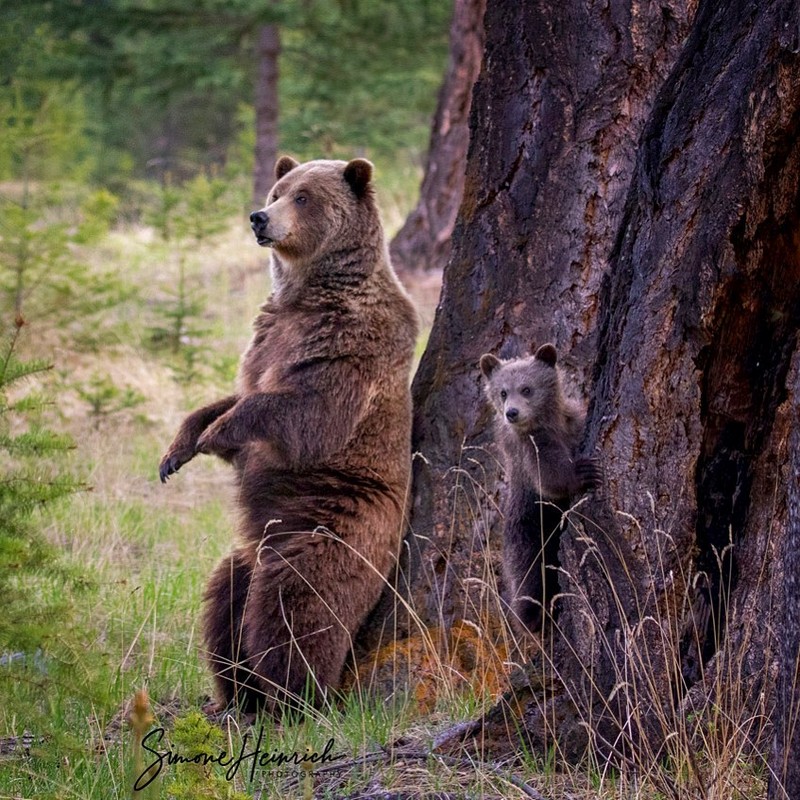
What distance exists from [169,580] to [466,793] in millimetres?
3428

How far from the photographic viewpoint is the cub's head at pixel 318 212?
19.5 ft

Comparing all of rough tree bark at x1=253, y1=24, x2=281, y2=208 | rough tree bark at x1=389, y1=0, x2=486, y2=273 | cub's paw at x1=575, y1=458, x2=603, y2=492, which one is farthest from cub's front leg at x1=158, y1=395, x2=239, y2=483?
rough tree bark at x1=253, y1=24, x2=281, y2=208

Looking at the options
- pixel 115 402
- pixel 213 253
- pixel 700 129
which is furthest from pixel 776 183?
pixel 213 253

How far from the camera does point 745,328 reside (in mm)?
3785

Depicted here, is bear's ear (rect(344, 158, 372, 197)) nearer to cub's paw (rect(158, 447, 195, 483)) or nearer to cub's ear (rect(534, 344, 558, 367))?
cub's paw (rect(158, 447, 195, 483))

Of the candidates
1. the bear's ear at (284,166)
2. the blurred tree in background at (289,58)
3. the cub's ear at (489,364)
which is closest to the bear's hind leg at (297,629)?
the cub's ear at (489,364)

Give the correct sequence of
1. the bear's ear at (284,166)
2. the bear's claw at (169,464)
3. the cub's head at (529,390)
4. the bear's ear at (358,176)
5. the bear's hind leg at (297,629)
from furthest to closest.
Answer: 1. the bear's ear at (284,166)
2. the bear's ear at (358,176)
3. the bear's claw at (169,464)
4. the bear's hind leg at (297,629)
5. the cub's head at (529,390)

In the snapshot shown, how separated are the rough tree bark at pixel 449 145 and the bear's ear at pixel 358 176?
5.75 meters

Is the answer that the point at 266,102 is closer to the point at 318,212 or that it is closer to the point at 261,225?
the point at 318,212

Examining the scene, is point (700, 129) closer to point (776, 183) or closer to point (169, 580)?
point (776, 183)

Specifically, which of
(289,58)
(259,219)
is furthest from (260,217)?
Answer: (289,58)

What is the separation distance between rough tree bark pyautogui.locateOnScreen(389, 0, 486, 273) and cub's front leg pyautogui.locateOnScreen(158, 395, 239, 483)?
6268 millimetres

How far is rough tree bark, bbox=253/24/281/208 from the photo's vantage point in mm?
19031

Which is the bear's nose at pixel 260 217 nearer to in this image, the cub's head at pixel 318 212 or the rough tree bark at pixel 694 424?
the cub's head at pixel 318 212
